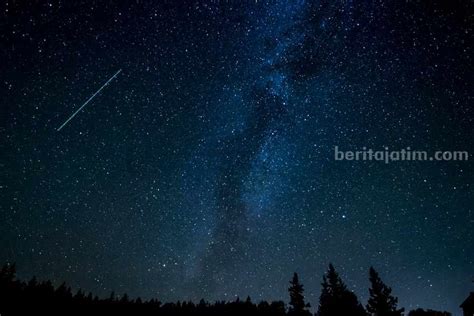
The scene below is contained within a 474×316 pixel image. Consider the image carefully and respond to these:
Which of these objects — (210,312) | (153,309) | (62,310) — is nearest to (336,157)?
(210,312)

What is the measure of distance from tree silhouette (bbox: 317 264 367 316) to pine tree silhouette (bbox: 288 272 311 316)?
203 centimetres

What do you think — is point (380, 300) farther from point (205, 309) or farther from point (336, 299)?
point (205, 309)

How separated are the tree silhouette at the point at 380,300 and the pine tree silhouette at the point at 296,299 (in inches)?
303

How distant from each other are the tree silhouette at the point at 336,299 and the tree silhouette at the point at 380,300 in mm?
1560

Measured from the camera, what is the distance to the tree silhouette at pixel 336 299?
34.2 m

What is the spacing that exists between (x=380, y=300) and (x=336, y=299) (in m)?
4.55

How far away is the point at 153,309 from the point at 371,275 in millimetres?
30428

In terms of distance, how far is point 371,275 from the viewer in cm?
3581

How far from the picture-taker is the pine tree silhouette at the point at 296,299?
125 ft

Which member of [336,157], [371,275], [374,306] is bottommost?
[374,306]

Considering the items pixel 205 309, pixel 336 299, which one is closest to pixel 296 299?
pixel 336 299

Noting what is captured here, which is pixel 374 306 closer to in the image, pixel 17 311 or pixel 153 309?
pixel 153 309

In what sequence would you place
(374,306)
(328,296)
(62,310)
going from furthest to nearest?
(62,310) → (328,296) → (374,306)

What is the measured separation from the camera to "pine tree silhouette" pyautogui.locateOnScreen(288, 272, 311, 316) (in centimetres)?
3816
